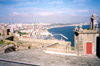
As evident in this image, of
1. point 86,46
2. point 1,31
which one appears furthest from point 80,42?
point 1,31

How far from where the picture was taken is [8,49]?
11.2 meters

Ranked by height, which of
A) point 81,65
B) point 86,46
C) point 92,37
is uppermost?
point 92,37

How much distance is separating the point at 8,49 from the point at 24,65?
→ 17.3ft

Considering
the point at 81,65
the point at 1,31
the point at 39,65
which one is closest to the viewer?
the point at 39,65

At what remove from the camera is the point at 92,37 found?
10711mm

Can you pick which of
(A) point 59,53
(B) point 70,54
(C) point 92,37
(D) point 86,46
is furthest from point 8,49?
(C) point 92,37

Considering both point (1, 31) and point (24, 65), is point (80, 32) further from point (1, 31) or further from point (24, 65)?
point (1, 31)

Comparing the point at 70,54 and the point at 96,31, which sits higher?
the point at 96,31

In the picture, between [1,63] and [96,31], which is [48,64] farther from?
[96,31]

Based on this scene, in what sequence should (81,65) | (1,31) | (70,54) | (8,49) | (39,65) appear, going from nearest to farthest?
(39,65), (81,65), (70,54), (8,49), (1,31)

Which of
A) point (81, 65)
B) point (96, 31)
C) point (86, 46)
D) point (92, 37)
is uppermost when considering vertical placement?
point (96, 31)

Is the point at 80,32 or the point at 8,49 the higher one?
the point at 80,32

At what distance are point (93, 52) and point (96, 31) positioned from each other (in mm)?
2409

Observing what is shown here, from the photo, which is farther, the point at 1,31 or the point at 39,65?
the point at 1,31
